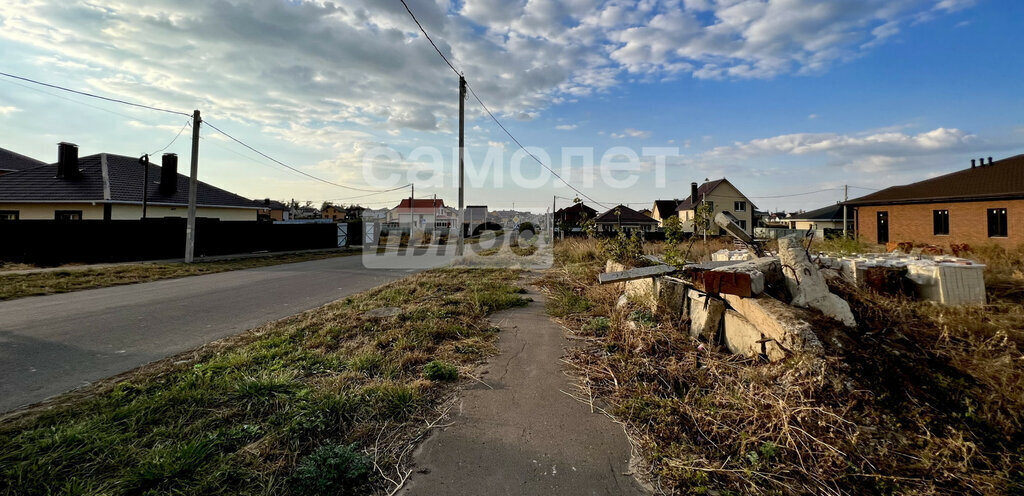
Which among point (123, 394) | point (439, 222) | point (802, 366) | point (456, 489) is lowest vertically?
point (456, 489)

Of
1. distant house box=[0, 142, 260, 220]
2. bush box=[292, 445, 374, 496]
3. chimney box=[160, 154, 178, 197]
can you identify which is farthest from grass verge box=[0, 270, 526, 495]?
chimney box=[160, 154, 178, 197]

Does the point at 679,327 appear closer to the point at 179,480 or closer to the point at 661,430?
the point at 661,430

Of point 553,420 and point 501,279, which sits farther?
point 501,279

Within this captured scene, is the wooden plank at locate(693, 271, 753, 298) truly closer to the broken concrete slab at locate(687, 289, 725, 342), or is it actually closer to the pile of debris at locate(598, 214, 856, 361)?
the pile of debris at locate(598, 214, 856, 361)

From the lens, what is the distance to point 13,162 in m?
26.3

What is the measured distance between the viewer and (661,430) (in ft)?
8.53

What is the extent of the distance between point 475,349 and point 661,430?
226 centimetres

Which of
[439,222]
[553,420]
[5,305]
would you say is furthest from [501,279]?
[439,222]

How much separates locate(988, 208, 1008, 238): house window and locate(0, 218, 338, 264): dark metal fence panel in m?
32.7

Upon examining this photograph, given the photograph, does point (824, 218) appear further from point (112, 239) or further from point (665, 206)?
point (112, 239)

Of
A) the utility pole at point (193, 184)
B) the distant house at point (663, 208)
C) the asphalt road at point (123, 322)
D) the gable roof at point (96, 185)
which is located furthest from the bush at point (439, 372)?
the distant house at point (663, 208)

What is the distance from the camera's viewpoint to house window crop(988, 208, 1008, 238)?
15.9 metres

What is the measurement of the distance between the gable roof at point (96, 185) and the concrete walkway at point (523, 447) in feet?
77.0

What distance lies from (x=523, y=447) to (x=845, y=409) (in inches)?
81.4
